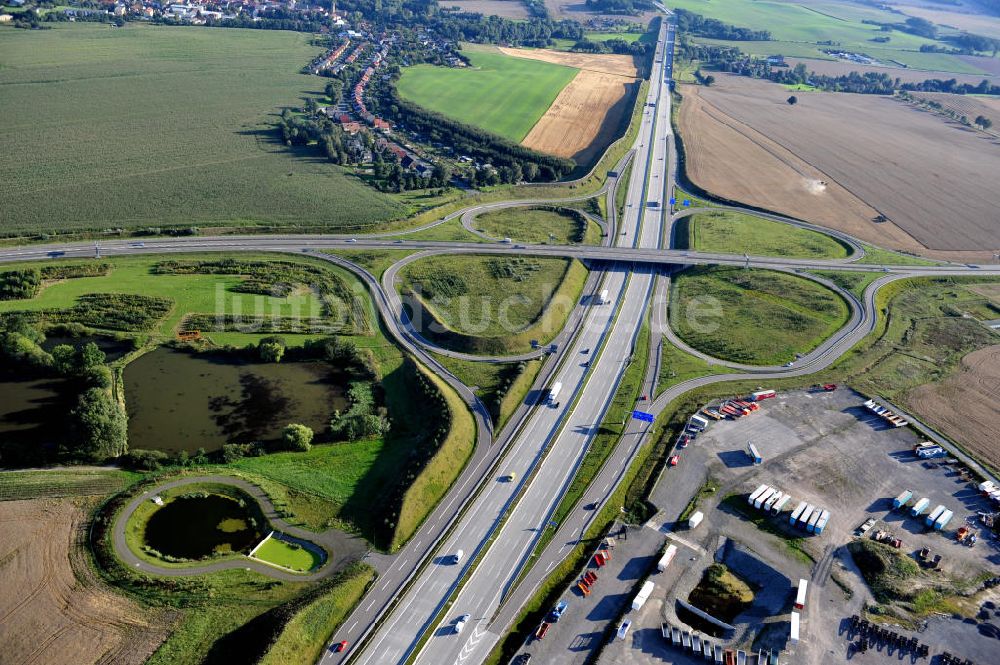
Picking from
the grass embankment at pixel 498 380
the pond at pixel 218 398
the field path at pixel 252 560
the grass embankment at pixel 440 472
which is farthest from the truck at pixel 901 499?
the pond at pixel 218 398

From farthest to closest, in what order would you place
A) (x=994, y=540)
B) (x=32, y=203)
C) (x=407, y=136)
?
(x=407, y=136)
(x=32, y=203)
(x=994, y=540)

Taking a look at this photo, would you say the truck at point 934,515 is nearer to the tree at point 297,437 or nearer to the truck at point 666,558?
the truck at point 666,558

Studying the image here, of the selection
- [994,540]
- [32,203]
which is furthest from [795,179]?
[32,203]

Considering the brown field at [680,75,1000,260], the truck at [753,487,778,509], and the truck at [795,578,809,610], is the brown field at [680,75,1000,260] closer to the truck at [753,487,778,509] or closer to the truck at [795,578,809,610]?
the truck at [753,487,778,509]

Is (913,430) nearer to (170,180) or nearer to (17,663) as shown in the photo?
(17,663)

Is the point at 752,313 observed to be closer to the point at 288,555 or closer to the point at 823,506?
the point at 823,506
